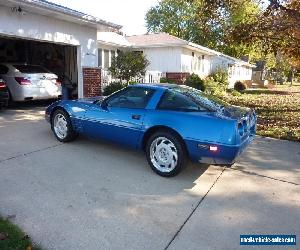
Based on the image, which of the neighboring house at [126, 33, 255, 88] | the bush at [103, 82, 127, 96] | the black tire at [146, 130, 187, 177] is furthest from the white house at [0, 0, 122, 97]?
the neighboring house at [126, 33, 255, 88]

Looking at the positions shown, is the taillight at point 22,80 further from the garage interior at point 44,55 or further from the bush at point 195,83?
the bush at point 195,83

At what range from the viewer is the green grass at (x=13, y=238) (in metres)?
3.09

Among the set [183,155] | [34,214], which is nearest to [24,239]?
[34,214]

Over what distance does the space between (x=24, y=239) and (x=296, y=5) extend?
1191 cm

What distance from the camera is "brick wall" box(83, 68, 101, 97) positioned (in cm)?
1231

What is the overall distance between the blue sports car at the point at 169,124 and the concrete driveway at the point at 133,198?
42 cm

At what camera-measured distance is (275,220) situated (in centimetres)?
389

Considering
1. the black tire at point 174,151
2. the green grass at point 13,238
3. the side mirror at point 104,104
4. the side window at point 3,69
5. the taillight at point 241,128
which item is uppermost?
the side window at point 3,69

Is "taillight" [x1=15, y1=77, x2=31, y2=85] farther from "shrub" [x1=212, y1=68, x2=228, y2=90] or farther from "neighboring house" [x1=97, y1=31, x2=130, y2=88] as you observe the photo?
"shrub" [x1=212, y1=68, x2=228, y2=90]

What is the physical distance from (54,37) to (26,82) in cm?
176

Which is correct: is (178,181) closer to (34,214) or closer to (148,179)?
(148,179)

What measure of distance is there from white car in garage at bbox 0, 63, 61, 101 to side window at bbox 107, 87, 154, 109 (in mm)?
5861

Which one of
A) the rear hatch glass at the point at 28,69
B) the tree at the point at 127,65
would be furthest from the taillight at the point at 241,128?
the tree at the point at 127,65

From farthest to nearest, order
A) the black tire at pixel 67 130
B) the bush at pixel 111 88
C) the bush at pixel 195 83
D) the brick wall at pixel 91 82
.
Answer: the bush at pixel 195 83, the bush at pixel 111 88, the brick wall at pixel 91 82, the black tire at pixel 67 130
